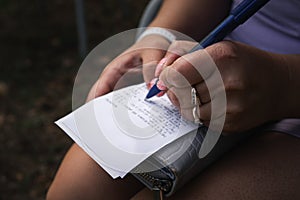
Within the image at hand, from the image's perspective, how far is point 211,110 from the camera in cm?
67

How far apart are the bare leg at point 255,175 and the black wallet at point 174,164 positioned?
0.02 meters

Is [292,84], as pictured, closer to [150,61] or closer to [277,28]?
[277,28]

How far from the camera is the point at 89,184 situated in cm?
78

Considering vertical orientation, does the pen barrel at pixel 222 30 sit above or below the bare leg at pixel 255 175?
above

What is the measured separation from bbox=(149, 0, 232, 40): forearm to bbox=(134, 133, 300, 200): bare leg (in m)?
0.29

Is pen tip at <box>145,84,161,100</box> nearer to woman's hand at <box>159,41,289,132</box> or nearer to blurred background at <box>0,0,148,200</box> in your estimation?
woman's hand at <box>159,41,289,132</box>

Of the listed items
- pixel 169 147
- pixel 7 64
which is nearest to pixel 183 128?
pixel 169 147

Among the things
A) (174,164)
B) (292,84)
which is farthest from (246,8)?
(174,164)

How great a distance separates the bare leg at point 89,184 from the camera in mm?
773

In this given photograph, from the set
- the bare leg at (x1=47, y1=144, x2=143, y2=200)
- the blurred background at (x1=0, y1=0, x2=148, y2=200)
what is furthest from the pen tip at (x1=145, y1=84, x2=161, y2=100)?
the blurred background at (x1=0, y1=0, x2=148, y2=200)

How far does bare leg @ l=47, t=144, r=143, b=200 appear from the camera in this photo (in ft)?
2.54

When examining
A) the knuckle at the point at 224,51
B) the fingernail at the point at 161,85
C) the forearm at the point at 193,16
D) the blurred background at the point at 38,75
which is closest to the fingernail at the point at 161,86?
the fingernail at the point at 161,85

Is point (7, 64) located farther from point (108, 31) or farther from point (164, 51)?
point (164, 51)

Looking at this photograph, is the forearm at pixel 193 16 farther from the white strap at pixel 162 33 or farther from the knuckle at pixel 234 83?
the knuckle at pixel 234 83
